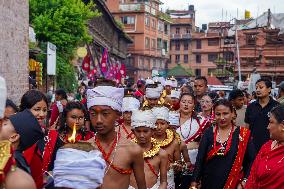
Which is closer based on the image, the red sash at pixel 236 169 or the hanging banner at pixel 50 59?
the red sash at pixel 236 169

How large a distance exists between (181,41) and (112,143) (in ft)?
293

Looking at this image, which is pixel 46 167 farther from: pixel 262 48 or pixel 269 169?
pixel 262 48

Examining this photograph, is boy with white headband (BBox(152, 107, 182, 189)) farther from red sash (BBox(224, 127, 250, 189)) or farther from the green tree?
the green tree

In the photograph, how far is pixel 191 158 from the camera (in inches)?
339

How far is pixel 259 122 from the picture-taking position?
385 inches

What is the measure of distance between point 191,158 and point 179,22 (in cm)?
8958

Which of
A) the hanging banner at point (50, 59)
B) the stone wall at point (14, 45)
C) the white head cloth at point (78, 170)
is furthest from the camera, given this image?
the hanging banner at point (50, 59)

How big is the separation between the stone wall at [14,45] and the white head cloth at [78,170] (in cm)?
1262

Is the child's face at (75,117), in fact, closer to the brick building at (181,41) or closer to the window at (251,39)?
the window at (251,39)

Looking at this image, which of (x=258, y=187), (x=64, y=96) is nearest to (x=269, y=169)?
(x=258, y=187)

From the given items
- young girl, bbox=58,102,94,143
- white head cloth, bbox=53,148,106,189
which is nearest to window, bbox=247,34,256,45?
young girl, bbox=58,102,94,143

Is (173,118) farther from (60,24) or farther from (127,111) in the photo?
(60,24)

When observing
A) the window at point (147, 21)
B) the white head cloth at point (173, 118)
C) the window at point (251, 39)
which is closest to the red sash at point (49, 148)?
the white head cloth at point (173, 118)

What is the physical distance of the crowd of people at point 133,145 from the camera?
3.27 metres
